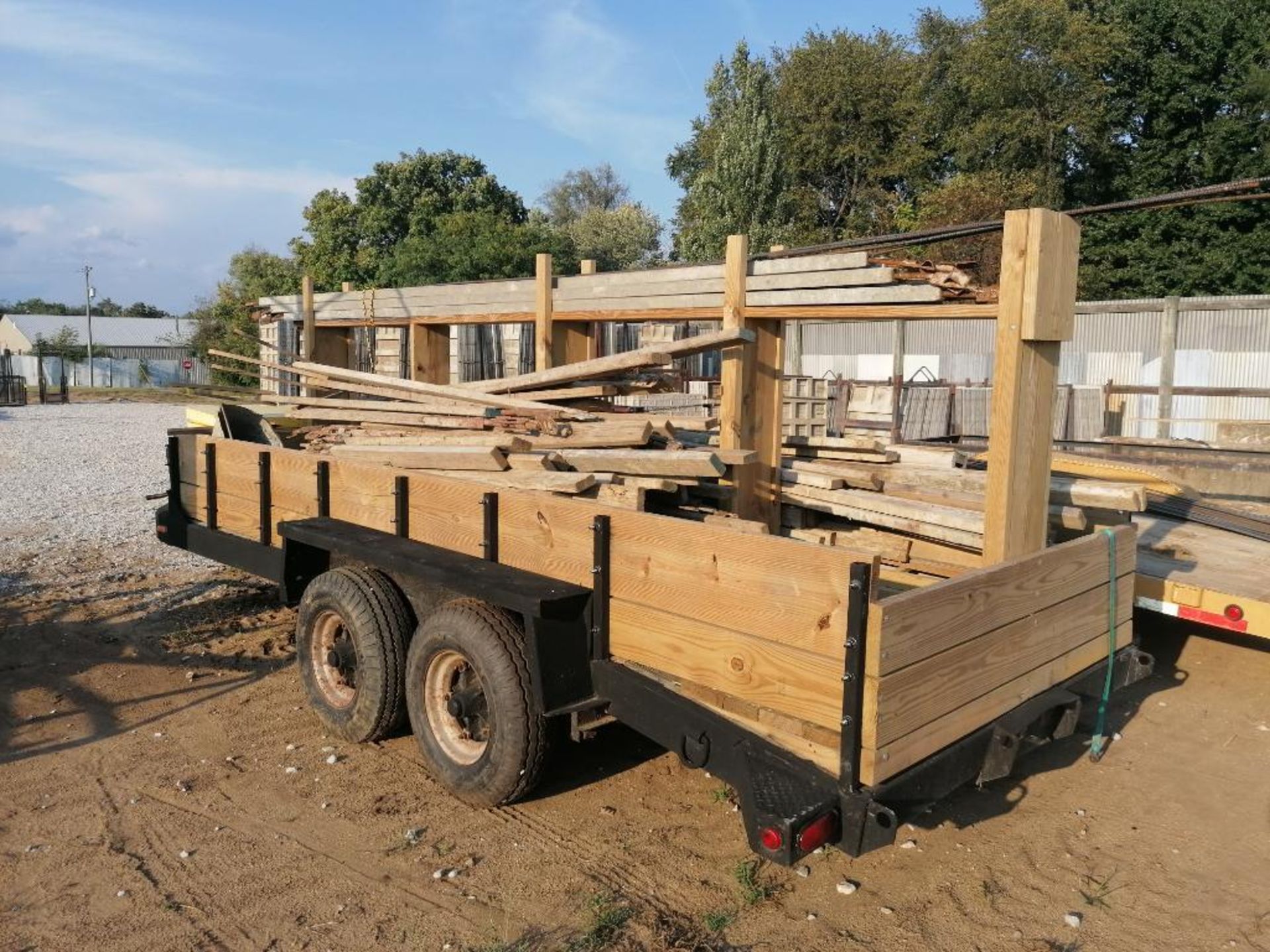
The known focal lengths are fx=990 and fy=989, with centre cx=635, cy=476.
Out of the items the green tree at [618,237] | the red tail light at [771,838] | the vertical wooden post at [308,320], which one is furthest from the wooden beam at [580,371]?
the green tree at [618,237]

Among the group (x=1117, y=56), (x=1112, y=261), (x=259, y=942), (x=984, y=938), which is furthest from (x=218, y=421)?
A: (x=1117, y=56)

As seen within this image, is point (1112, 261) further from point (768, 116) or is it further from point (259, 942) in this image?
point (259, 942)

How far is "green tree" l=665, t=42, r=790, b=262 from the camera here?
35.3m

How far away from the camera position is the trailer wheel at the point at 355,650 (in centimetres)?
477

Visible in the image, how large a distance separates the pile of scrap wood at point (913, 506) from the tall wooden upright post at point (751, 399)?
0.14 metres

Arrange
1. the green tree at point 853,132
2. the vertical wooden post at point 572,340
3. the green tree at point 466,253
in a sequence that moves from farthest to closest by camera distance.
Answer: the green tree at point 853,132
the green tree at point 466,253
the vertical wooden post at point 572,340

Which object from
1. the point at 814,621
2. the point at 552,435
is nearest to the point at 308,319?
the point at 552,435

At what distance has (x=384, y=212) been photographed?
1565 inches

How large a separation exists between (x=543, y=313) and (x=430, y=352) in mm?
1823

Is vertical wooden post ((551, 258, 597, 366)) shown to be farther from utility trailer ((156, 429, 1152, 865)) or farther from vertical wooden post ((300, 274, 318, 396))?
vertical wooden post ((300, 274, 318, 396))

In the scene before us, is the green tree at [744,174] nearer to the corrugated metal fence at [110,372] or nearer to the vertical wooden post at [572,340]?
the vertical wooden post at [572,340]

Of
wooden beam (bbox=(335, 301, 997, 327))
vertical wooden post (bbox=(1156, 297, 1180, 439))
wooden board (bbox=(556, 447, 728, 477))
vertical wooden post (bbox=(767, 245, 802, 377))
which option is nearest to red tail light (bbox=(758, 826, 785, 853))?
wooden board (bbox=(556, 447, 728, 477))

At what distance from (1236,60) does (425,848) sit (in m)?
40.9

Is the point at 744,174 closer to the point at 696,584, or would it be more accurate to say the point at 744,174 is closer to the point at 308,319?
the point at 308,319
